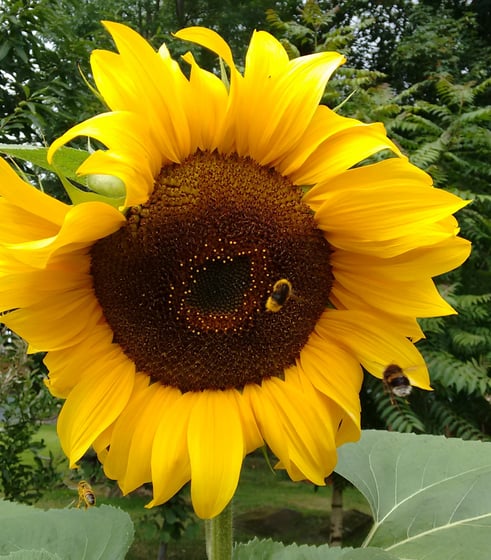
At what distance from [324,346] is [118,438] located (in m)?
0.25

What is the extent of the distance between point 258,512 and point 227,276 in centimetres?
462

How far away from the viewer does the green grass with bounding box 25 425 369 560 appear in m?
4.32

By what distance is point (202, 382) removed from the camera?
2.25ft

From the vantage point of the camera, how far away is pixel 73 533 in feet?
2.80

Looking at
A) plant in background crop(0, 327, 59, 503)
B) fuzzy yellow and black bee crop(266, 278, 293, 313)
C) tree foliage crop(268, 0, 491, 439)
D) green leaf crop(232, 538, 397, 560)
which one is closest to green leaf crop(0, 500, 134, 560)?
green leaf crop(232, 538, 397, 560)

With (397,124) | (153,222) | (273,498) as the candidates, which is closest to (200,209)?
(153,222)

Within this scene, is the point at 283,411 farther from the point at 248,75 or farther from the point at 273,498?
the point at 273,498

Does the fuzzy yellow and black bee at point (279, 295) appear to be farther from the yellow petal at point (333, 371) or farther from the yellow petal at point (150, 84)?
the yellow petal at point (150, 84)

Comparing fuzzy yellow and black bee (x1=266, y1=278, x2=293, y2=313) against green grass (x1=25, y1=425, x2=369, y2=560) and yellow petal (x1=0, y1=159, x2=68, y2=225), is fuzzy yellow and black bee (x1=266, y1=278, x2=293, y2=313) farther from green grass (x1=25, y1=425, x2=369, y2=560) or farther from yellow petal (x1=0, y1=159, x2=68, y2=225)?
green grass (x1=25, y1=425, x2=369, y2=560)

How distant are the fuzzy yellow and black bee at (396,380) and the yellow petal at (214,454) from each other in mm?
176

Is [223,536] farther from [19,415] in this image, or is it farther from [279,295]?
[19,415]

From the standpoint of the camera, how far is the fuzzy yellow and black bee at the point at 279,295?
2.19ft

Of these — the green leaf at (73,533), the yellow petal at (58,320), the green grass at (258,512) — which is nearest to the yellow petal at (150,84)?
the yellow petal at (58,320)

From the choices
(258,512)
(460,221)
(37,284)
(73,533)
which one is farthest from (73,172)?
(258,512)
